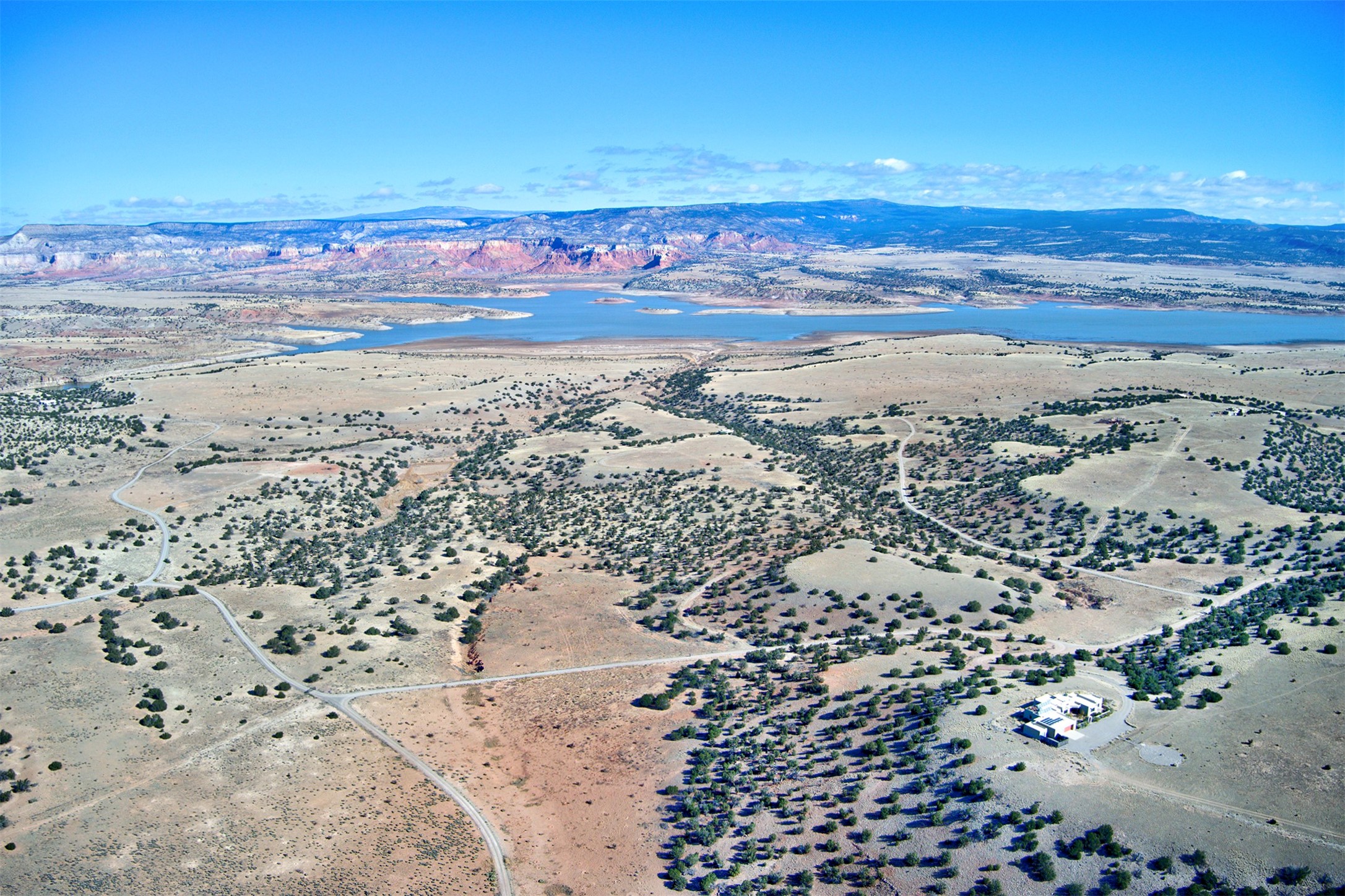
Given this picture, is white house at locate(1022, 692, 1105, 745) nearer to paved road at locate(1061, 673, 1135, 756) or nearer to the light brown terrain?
paved road at locate(1061, 673, 1135, 756)

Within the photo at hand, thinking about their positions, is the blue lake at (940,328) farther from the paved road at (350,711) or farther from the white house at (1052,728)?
the white house at (1052,728)

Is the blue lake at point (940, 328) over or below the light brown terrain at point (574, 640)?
over

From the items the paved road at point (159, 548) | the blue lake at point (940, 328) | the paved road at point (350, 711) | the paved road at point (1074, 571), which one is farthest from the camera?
the blue lake at point (940, 328)

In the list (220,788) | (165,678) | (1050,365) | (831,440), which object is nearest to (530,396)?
(831,440)

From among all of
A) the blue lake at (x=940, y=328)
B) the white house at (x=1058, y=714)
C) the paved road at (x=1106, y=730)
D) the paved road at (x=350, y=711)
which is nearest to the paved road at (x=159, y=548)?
the paved road at (x=350, y=711)

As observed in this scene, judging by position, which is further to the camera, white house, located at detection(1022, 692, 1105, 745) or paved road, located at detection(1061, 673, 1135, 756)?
white house, located at detection(1022, 692, 1105, 745)

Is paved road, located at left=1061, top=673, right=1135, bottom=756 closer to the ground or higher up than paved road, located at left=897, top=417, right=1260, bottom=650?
higher up

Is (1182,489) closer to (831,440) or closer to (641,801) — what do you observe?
(831,440)

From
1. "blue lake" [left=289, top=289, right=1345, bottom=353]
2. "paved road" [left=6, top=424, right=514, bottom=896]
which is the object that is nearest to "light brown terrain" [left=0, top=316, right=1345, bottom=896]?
"paved road" [left=6, top=424, right=514, bottom=896]
